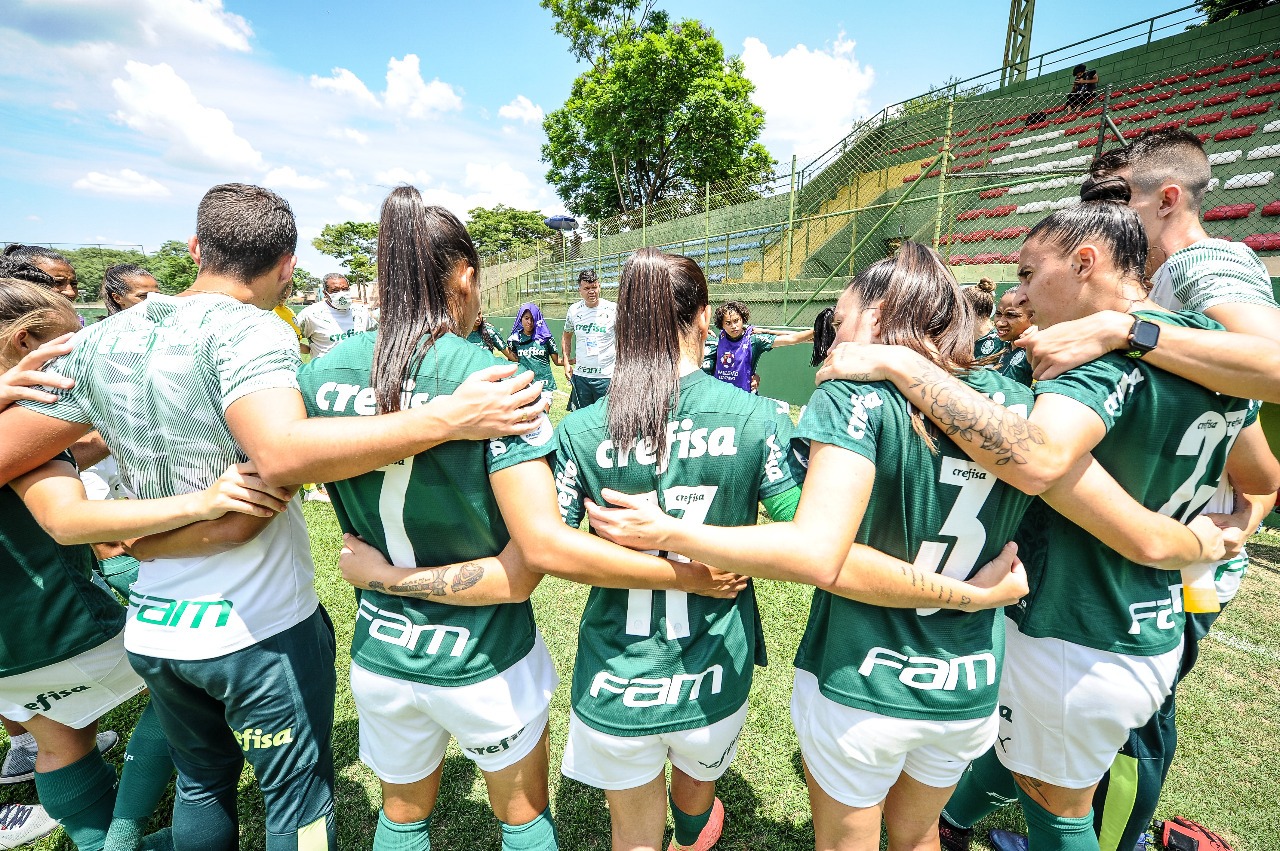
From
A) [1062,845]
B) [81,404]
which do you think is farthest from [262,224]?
[1062,845]

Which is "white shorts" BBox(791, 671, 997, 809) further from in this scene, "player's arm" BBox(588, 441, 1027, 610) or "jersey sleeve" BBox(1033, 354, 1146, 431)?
"jersey sleeve" BBox(1033, 354, 1146, 431)

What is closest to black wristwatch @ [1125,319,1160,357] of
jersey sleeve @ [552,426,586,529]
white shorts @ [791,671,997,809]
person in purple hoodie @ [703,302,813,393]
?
white shorts @ [791,671,997,809]

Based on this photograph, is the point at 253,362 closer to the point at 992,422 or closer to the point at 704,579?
the point at 704,579

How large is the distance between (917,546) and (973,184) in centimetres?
1648

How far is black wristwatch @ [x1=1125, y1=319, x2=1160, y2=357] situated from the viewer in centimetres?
146

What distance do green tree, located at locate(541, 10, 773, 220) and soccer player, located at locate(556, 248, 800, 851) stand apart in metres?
27.2

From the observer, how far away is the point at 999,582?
1.47 metres

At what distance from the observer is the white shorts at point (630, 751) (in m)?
1.59

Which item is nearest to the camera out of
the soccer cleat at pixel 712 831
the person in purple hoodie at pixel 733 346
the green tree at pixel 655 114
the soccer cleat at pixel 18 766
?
the soccer cleat at pixel 712 831

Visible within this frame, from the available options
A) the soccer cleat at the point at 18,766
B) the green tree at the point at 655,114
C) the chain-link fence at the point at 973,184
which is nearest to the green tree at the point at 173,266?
the green tree at the point at 655,114

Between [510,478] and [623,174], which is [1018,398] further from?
[623,174]

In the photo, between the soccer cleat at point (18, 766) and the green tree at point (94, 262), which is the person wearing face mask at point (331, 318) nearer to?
the soccer cleat at point (18, 766)

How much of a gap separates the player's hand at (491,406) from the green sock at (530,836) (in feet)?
3.80

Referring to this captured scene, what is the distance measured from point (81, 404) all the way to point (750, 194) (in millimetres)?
17553
